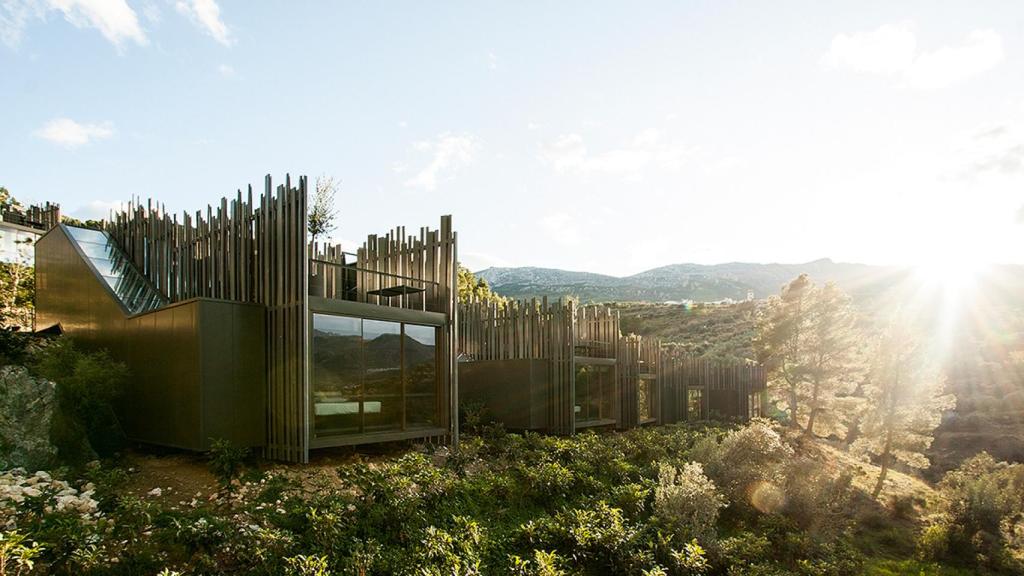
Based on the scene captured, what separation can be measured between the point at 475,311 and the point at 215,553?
9939 mm

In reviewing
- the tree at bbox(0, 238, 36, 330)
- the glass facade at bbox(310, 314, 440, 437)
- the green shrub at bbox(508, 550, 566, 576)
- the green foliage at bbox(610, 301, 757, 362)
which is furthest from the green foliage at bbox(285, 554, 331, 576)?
the green foliage at bbox(610, 301, 757, 362)

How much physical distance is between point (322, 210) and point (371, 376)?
13.6m

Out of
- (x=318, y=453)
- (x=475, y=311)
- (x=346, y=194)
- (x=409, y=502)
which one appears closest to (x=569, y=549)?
(x=409, y=502)

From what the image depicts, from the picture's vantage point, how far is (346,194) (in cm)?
2186

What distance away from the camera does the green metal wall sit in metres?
8.07

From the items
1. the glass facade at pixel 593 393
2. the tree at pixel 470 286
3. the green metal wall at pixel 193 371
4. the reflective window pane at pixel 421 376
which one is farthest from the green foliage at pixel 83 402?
the tree at pixel 470 286

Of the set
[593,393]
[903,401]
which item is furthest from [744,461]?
[903,401]

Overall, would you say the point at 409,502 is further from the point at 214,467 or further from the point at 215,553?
the point at 214,467

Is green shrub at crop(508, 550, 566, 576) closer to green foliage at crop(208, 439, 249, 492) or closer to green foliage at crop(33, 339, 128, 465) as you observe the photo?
green foliage at crop(208, 439, 249, 492)

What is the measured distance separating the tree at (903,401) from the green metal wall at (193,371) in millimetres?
16088

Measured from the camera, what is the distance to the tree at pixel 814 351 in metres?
22.5

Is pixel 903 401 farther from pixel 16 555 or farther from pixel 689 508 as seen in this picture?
pixel 16 555

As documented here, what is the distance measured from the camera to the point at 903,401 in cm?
1630

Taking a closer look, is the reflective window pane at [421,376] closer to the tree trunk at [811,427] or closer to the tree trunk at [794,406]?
the tree trunk at [811,427]
